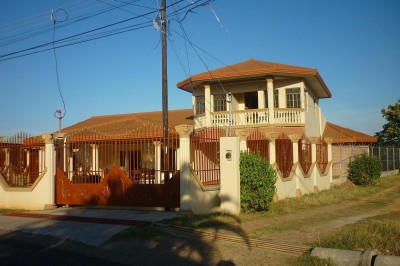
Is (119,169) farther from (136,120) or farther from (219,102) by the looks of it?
(219,102)

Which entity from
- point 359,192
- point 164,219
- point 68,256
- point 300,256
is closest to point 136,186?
point 164,219

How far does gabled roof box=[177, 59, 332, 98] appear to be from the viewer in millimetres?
20953

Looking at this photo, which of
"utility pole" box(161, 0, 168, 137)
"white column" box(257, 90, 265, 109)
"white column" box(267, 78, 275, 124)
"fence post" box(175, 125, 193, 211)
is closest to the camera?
"fence post" box(175, 125, 193, 211)

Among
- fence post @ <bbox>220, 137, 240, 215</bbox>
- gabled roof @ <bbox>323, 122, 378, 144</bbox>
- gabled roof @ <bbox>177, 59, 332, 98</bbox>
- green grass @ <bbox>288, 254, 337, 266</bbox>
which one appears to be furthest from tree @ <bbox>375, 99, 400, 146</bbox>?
green grass @ <bbox>288, 254, 337, 266</bbox>

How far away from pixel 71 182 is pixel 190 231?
594 centimetres

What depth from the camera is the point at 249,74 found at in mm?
21172

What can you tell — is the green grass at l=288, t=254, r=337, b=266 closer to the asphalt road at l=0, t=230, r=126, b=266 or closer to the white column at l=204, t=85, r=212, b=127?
the asphalt road at l=0, t=230, r=126, b=266

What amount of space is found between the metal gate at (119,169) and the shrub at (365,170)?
12.8 metres

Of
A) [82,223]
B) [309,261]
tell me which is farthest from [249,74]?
[309,261]

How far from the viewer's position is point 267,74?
21.0 metres

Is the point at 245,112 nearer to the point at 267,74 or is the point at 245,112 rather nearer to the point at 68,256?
the point at 267,74

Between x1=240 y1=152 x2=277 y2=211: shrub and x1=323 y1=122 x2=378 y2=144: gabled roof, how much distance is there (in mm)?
13577

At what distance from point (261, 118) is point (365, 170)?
5.96 metres

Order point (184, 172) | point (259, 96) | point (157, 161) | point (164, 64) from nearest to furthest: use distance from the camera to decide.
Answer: point (184, 172), point (157, 161), point (164, 64), point (259, 96)
